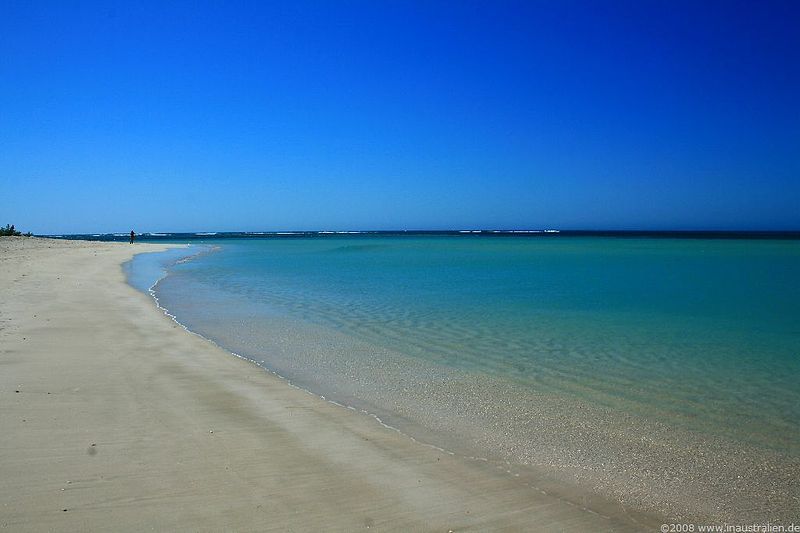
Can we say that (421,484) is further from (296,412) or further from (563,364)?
(563,364)

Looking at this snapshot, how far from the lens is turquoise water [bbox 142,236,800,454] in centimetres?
713

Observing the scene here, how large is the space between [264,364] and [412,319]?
5.14 meters

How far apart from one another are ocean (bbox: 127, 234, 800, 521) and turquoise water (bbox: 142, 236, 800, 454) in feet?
0.16

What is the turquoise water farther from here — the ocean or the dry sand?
the dry sand

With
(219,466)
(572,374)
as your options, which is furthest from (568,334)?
(219,466)

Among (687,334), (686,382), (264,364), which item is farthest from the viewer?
(687,334)

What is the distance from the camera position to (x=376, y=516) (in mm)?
3824

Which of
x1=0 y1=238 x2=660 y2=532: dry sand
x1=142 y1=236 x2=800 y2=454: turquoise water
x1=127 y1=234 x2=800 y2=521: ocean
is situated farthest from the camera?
x1=142 y1=236 x2=800 y2=454: turquoise water

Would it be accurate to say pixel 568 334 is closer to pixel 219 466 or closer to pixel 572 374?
pixel 572 374

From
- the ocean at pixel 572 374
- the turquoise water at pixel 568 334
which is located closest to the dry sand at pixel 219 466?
the ocean at pixel 572 374

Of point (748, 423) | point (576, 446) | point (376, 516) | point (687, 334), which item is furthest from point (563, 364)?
point (376, 516)

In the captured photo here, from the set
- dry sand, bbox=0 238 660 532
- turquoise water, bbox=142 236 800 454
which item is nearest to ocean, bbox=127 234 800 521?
turquoise water, bbox=142 236 800 454

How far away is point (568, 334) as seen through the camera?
11.2 m

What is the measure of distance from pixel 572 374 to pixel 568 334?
3141 mm
